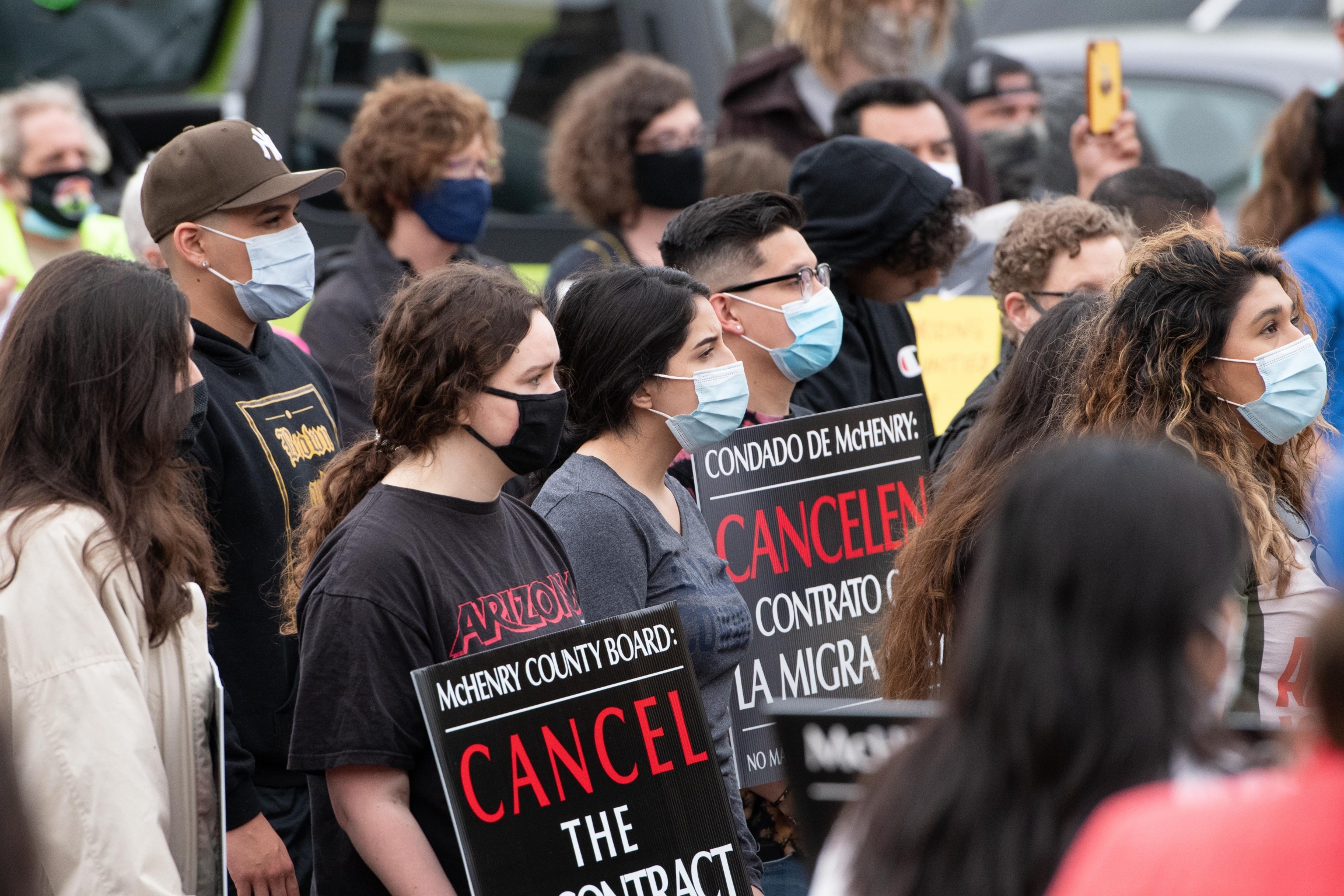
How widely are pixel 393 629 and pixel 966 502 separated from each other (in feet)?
3.90

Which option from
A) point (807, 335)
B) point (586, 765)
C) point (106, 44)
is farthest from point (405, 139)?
point (106, 44)

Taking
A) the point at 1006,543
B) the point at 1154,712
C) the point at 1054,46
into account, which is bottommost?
the point at 1154,712

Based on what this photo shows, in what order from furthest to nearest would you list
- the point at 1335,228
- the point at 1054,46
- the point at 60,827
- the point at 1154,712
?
the point at 1054,46
the point at 1335,228
the point at 60,827
the point at 1154,712

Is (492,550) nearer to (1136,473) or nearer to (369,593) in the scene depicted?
(369,593)

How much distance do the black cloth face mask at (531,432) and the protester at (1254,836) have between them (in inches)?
73.0

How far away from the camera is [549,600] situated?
306 centimetres

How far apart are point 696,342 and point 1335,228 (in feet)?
9.52

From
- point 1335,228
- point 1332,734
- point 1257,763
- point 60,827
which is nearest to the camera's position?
point 1332,734

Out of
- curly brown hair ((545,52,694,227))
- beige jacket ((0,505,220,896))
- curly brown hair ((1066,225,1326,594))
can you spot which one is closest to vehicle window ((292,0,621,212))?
curly brown hair ((545,52,694,227))

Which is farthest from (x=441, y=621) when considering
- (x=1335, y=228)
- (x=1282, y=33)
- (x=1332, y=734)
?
(x=1282, y=33)

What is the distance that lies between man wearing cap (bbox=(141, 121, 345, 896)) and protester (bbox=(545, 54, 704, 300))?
6.34 feet

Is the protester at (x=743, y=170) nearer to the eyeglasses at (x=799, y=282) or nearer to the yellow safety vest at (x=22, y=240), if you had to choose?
the eyeglasses at (x=799, y=282)

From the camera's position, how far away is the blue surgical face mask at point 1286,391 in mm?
3424

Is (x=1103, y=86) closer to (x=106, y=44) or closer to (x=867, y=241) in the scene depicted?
(x=867, y=241)
